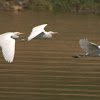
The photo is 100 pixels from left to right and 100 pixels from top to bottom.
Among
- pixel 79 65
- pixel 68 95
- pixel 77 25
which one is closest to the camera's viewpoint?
pixel 68 95

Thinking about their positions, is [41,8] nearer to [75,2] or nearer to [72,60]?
[75,2]

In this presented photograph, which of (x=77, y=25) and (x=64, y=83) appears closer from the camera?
(x=64, y=83)

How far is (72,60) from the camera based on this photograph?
558 inches

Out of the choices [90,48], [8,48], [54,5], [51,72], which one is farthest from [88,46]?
[54,5]

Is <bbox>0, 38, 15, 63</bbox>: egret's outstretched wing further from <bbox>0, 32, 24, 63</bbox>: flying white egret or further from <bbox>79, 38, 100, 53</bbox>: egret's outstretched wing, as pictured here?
<bbox>79, 38, 100, 53</bbox>: egret's outstretched wing

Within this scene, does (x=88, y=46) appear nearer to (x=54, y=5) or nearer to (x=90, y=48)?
(x=90, y=48)

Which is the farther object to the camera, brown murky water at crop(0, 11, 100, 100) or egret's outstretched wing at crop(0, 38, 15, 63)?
egret's outstretched wing at crop(0, 38, 15, 63)

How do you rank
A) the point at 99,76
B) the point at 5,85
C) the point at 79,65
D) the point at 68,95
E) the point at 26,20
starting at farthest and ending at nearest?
the point at 26,20
the point at 79,65
the point at 99,76
the point at 5,85
the point at 68,95

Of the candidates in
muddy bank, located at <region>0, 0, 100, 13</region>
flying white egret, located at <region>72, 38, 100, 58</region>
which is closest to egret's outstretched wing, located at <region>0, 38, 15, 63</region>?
flying white egret, located at <region>72, 38, 100, 58</region>

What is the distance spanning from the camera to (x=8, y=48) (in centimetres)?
1202

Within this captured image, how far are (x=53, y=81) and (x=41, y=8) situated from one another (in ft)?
76.8

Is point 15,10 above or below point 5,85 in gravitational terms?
below

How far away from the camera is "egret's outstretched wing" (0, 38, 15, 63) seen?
458 inches

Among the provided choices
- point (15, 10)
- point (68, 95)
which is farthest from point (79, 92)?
point (15, 10)
